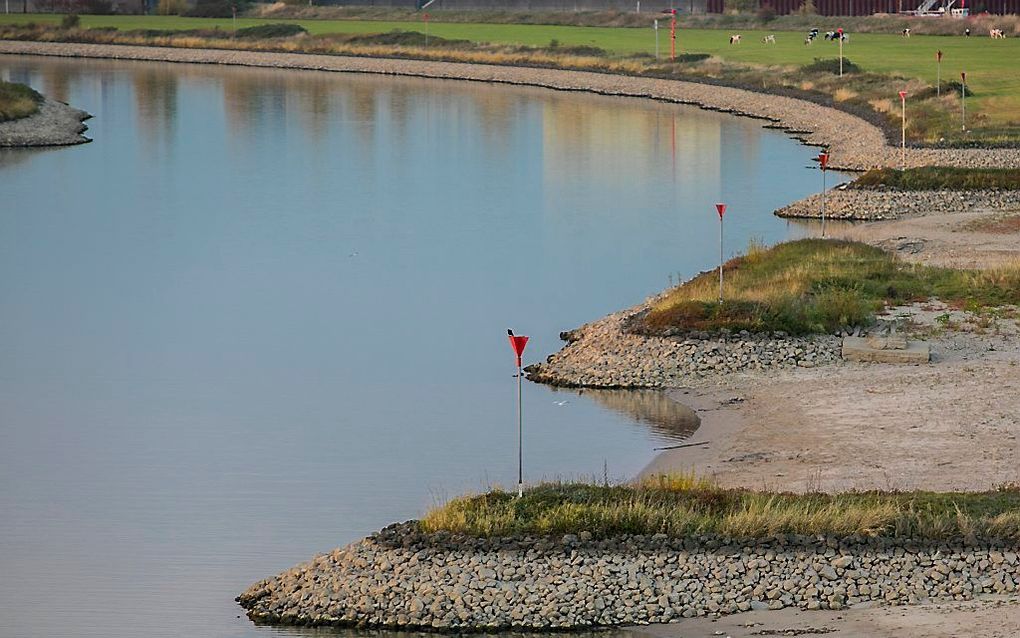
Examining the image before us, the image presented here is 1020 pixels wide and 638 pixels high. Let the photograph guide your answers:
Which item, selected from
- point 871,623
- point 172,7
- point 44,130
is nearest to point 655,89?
point 44,130

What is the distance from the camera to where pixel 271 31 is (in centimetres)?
10369

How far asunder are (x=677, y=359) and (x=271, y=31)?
8097cm

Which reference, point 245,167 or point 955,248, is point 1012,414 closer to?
point 955,248

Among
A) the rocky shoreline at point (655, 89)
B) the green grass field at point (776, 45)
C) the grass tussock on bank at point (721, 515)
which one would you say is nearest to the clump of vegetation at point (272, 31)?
the green grass field at point (776, 45)

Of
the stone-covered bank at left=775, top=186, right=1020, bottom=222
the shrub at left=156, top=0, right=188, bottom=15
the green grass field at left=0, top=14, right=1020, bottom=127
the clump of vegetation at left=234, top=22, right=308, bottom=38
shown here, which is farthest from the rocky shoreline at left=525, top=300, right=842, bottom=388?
the shrub at left=156, top=0, right=188, bottom=15

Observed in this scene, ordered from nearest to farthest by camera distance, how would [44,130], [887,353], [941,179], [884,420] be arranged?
1. [884,420]
2. [887,353]
3. [941,179]
4. [44,130]

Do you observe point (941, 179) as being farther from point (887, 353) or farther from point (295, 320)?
point (887, 353)

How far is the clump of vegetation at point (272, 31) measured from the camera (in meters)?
103

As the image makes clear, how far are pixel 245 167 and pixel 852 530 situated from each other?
39143mm

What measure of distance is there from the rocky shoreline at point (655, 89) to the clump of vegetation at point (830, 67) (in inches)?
141

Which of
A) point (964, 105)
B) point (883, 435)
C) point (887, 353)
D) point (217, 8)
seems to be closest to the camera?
point (883, 435)

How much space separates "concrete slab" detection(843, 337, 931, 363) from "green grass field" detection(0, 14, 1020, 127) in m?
29.8

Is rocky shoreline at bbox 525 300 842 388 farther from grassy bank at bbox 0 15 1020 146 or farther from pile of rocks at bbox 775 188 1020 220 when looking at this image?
grassy bank at bbox 0 15 1020 146

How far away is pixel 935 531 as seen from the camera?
1717cm
